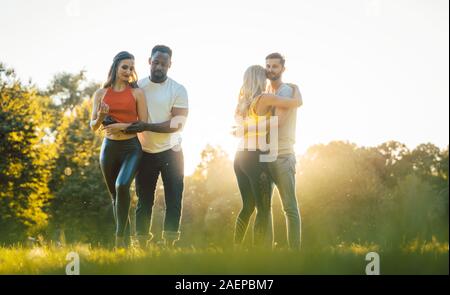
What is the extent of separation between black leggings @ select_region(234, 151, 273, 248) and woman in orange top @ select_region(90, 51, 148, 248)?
1255 mm

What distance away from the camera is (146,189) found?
6844mm

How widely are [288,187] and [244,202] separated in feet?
1.89

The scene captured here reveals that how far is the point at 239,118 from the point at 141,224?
1751 mm

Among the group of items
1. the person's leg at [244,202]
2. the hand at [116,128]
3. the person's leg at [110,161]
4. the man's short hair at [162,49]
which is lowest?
the person's leg at [244,202]

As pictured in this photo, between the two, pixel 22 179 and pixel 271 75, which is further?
pixel 22 179

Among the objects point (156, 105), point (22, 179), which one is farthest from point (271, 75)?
point (22, 179)

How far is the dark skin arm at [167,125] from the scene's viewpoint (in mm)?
6312

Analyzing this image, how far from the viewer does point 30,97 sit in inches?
984

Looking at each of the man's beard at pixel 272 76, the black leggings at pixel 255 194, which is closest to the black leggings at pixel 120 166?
the black leggings at pixel 255 194

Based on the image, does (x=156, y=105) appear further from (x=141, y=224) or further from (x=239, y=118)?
(x=141, y=224)

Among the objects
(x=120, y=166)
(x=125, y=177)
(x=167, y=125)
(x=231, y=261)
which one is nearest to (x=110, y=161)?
(x=120, y=166)

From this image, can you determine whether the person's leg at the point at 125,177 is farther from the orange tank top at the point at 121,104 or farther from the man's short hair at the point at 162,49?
the man's short hair at the point at 162,49

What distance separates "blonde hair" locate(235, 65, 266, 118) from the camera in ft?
21.6

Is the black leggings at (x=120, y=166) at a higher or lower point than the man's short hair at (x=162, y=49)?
lower
